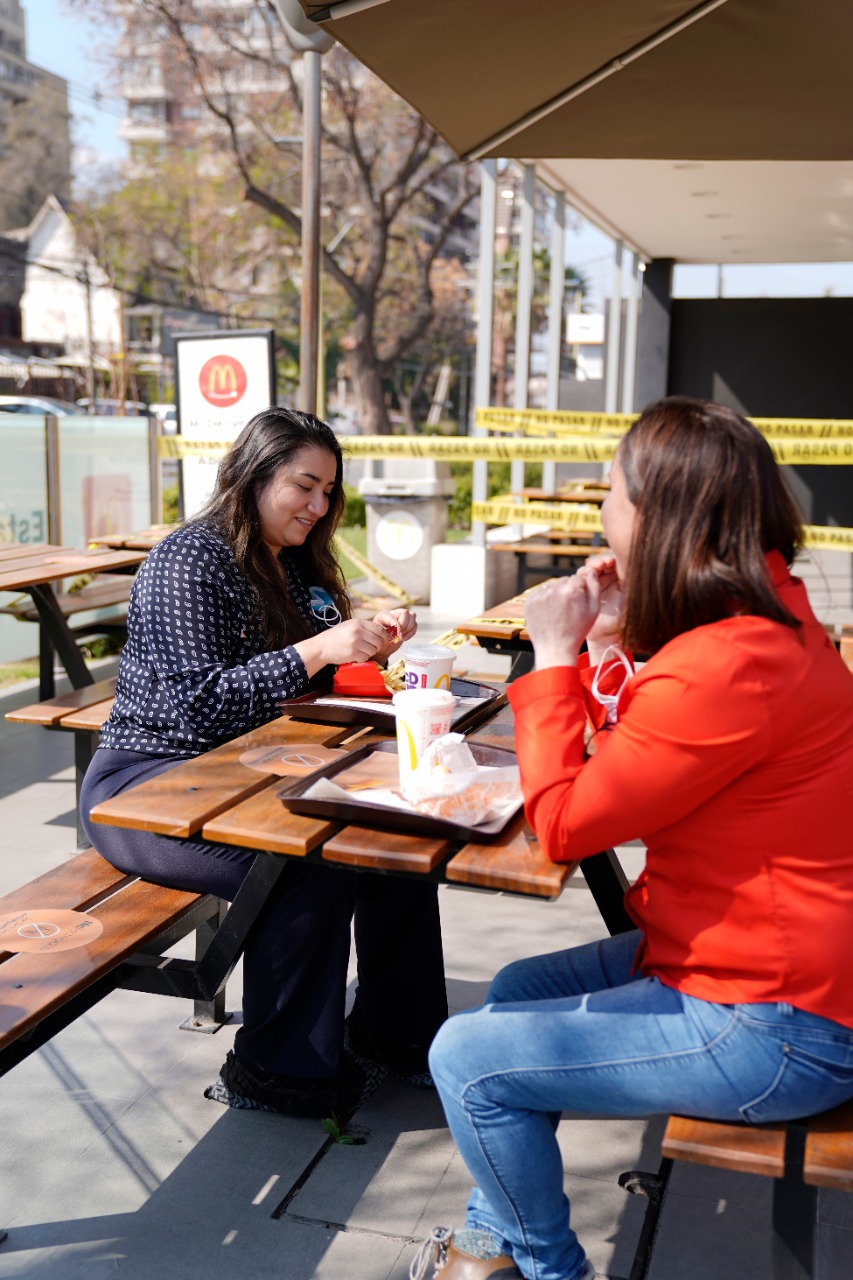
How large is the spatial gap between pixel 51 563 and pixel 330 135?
18.5m

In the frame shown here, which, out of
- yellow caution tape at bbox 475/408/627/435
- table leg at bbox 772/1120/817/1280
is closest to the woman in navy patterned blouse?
table leg at bbox 772/1120/817/1280

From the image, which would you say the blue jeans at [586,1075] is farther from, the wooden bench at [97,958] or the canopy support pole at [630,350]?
the canopy support pole at [630,350]

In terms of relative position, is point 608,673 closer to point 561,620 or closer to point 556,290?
point 561,620

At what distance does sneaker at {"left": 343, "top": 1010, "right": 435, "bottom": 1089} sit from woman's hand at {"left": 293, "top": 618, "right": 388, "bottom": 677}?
85cm

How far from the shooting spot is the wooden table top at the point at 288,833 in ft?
5.92

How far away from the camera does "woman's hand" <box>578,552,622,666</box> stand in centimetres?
212

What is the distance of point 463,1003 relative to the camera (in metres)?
3.25

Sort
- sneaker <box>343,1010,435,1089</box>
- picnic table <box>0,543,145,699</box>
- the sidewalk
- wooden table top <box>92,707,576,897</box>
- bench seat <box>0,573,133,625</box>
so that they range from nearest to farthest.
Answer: wooden table top <box>92,707,576,897</box> → the sidewalk → sneaker <box>343,1010,435,1089</box> → picnic table <box>0,543,145,699</box> → bench seat <box>0,573,133,625</box>

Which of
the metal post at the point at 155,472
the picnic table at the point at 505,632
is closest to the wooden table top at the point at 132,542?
the metal post at the point at 155,472

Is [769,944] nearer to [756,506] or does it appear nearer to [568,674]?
[568,674]

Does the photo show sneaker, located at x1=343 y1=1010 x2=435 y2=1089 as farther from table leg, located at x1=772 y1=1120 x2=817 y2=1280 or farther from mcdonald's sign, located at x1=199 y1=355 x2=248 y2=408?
mcdonald's sign, located at x1=199 y1=355 x2=248 y2=408

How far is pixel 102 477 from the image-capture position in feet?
26.0

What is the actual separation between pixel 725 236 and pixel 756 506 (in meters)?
14.3

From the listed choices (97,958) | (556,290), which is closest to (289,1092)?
(97,958)
